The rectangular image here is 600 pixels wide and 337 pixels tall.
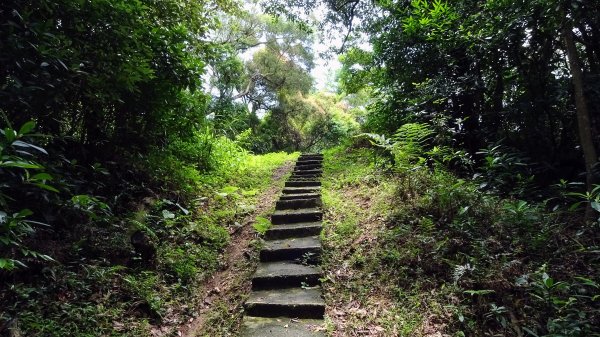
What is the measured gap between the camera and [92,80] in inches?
145

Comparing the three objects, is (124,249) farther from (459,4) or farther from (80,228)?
(459,4)

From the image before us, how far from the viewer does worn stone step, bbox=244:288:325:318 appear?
389 cm

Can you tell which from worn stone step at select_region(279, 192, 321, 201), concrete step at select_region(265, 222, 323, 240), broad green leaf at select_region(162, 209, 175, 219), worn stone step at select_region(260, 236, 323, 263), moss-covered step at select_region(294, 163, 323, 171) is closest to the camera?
worn stone step at select_region(260, 236, 323, 263)

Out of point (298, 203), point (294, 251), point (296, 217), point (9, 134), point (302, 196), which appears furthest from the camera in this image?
point (302, 196)

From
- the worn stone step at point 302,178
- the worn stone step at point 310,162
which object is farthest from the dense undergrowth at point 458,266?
the worn stone step at point 310,162

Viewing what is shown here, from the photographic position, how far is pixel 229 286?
4703 millimetres

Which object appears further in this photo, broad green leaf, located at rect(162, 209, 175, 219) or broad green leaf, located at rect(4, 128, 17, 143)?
broad green leaf, located at rect(162, 209, 175, 219)

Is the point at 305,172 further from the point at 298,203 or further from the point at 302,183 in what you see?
the point at 298,203

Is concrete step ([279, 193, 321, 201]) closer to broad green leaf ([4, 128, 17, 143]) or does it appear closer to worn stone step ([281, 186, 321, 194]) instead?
worn stone step ([281, 186, 321, 194])

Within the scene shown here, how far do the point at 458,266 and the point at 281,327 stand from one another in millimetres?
2062

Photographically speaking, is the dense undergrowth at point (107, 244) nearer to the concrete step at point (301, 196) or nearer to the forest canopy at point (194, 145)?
the forest canopy at point (194, 145)

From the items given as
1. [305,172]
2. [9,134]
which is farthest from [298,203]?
[9,134]

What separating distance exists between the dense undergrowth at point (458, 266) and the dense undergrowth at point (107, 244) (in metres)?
2.02

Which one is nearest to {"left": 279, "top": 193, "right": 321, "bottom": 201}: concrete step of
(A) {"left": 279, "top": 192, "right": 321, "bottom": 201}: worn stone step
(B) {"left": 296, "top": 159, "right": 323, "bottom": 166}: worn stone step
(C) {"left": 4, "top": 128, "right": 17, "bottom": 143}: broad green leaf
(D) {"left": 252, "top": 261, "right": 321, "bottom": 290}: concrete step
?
(A) {"left": 279, "top": 192, "right": 321, "bottom": 201}: worn stone step
